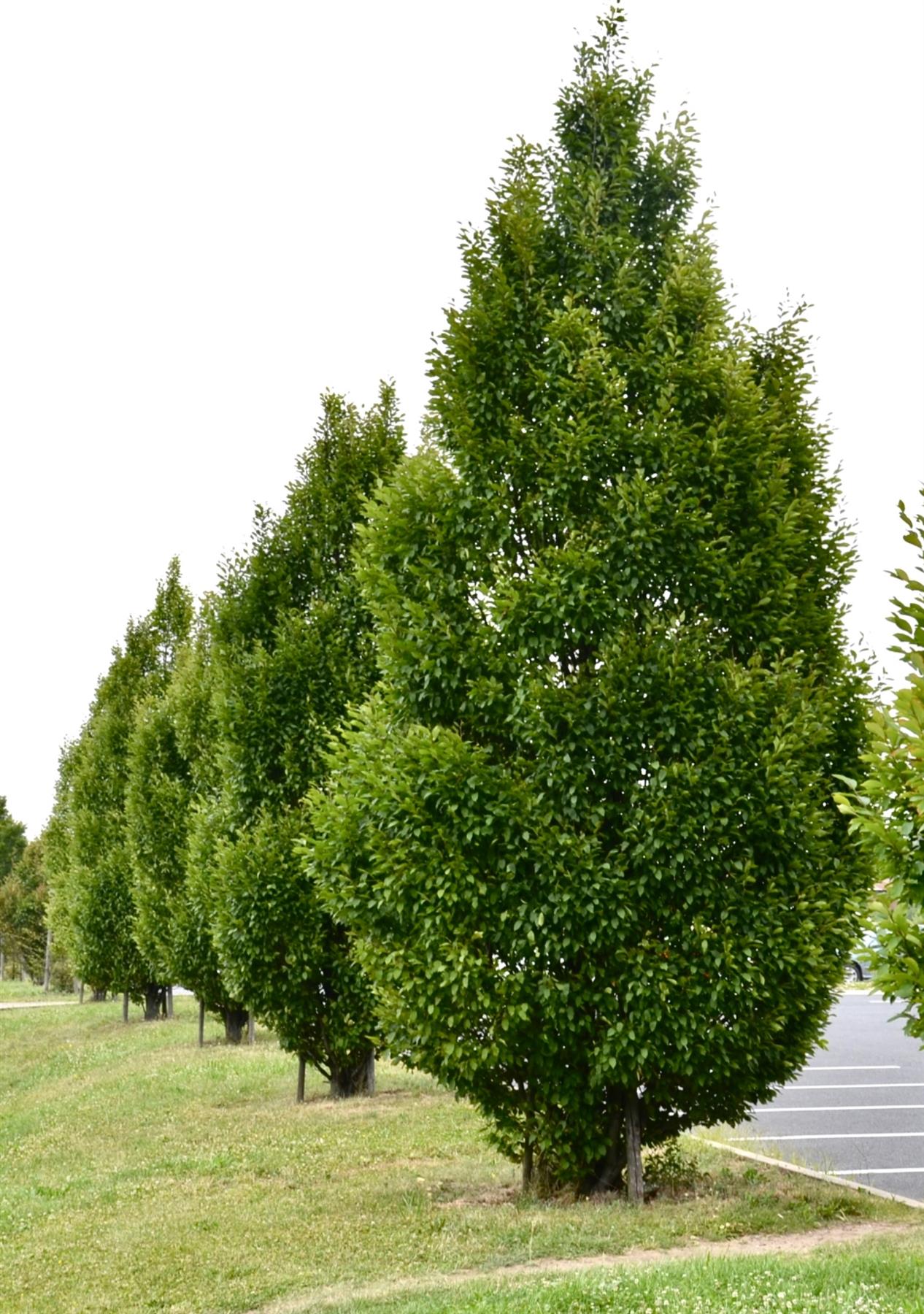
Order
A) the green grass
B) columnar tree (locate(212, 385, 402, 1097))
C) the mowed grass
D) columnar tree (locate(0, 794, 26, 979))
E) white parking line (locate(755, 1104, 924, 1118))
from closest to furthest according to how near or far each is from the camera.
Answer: the green grass < the mowed grass < columnar tree (locate(212, 385, 402, 1097)) < white parking line (locate(755, 1104, 924, 1118)) < columnar tree (locate(0, 794, 26, 979))

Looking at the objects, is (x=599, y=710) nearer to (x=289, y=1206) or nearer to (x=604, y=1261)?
(x=604, y=1261)

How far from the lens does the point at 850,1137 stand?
574 inches

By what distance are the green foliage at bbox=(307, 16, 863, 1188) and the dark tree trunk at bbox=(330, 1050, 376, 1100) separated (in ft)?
21.1

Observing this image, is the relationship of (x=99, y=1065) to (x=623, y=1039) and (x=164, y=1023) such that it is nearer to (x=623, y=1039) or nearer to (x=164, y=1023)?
(x=164, y=1023)

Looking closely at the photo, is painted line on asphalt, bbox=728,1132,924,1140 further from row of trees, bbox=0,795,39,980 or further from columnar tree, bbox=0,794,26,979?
columnar tree, bbox=0,794,26,979

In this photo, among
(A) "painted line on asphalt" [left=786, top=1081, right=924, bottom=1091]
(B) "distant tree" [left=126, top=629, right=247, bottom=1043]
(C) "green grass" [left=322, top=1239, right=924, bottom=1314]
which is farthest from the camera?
(B) "distant tree" [left=126, top=629, right=247, bottom=1043]

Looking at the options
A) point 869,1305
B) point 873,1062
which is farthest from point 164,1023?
point 869,1305

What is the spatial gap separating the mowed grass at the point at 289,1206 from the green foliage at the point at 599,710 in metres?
0.89

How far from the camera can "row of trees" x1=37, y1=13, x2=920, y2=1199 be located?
29.9 ft

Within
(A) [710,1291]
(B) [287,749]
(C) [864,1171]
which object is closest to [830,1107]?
(C) [864,1171]

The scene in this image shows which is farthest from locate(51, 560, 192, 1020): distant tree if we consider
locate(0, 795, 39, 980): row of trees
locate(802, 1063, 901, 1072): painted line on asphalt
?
locate(0, 795, 39, 980): row of trees

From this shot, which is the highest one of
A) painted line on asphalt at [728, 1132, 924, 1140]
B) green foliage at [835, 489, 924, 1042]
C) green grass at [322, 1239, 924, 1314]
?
green foliage at [835, 489, 924, 1042]

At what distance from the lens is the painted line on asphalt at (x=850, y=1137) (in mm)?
14375

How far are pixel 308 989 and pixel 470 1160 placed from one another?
377 cm
